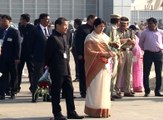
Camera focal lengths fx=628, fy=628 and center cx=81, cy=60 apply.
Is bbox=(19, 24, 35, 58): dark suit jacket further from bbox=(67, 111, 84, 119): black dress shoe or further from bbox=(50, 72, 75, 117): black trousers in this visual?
bbox=(67, 111, 84, 119): black dress shoe

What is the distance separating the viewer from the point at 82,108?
1255 centimetres

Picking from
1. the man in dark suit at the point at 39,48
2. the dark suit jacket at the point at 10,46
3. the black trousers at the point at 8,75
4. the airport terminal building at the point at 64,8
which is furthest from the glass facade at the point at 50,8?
the man in dark suit at the point at 39,48

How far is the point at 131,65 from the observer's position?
1459cm

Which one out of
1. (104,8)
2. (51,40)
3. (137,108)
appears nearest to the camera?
(51,40)

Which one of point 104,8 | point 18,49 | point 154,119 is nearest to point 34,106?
point 18,49

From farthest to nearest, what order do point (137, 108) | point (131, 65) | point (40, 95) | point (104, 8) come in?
point (104, 8) → point (131, 65) → point (40, 95) → point (137, 108)

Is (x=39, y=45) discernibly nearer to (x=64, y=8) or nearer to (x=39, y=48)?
(x=39, y=48)

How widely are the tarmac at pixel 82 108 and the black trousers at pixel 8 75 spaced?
261 millimetres

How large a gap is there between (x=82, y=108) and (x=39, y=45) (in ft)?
6.17

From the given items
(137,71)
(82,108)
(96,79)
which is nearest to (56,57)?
(96,79)

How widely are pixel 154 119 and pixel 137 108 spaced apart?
136 centimetres

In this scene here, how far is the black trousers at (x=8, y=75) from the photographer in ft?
46.0

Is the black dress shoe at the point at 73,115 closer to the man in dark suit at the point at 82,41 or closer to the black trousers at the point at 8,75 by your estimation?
the man in dark suit at the point at 82,41

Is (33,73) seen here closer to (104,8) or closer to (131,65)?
(131,65)
